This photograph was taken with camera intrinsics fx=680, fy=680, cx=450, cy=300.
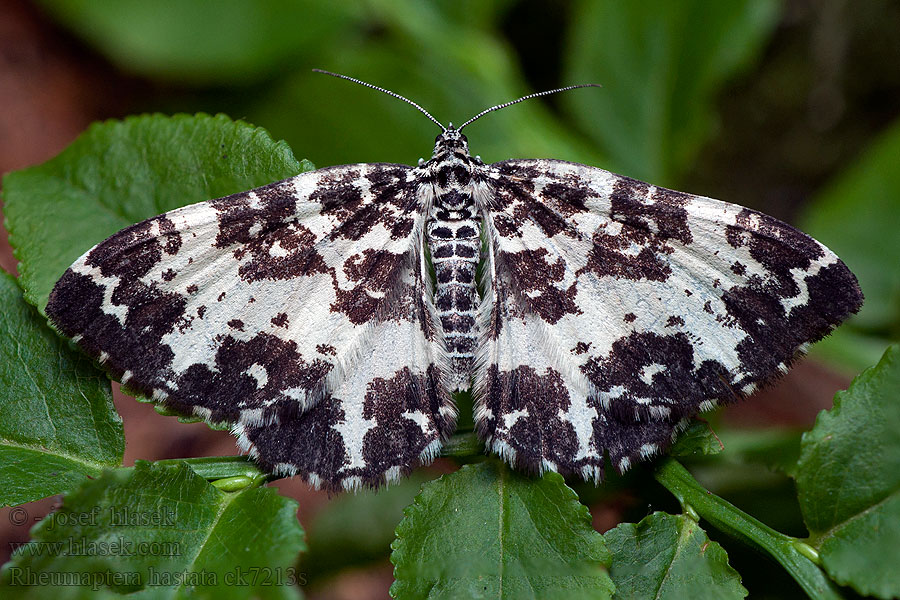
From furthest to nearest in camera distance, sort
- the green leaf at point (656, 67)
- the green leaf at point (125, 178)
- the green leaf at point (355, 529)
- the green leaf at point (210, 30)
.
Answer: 1. the green leaf at point (210, 30)
2. the green leaf at point (656, 67)
3. the green leaf at point (355, 529)
4. the green leaf at point (125, 178)

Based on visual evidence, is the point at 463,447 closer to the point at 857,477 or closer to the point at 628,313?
the point at 628,313

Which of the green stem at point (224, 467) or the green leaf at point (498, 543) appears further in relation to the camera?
the green stem at point (224, 467)

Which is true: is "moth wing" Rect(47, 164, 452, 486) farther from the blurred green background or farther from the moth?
the blurred green background

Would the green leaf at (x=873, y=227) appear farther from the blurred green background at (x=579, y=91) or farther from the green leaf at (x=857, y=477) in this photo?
the green leaf at (x=857, y=477)

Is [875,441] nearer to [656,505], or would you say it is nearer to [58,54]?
[656,505]

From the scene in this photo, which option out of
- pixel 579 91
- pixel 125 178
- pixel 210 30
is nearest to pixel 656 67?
pixel 579 91

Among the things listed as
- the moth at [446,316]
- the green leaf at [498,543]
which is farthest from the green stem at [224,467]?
the green leaf at [498,543]

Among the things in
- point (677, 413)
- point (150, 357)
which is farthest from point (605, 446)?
point (150, 357)
